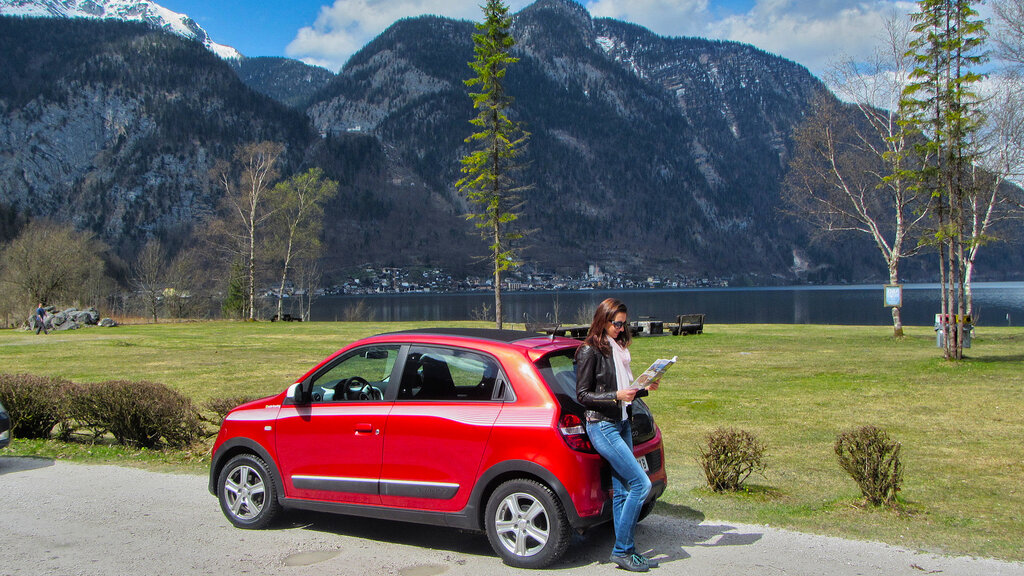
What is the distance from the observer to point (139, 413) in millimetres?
9617

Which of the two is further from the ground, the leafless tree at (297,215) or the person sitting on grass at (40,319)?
the leafless tree at (297,215)

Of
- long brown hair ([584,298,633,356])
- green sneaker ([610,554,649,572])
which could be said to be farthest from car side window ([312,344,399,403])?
green sneaker ([610,554,649,572])

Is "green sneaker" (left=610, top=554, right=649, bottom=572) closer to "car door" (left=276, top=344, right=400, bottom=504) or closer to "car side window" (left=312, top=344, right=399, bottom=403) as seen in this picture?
"car door" (left=276, top=344, right=400, bottom=504)

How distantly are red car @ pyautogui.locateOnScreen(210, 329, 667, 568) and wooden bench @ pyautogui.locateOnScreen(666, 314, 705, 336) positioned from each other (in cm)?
2812

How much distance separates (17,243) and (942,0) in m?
61.7

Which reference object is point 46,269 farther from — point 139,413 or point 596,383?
point 596,383

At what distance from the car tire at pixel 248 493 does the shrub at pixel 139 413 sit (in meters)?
3.78

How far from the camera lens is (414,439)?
215 inches

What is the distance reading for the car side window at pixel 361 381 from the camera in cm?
593

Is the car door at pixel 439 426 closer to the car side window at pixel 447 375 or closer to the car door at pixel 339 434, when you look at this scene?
the car side window at pixel 447 375

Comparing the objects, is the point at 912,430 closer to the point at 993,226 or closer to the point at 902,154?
the point at 902,154

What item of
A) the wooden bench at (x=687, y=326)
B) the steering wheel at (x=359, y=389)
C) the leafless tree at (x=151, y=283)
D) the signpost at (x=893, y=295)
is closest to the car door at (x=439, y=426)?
the steering wheel at (x=359, y=389)

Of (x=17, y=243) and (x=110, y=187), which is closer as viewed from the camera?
(x=17, y=243)

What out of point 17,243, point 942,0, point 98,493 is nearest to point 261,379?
point 98,493
